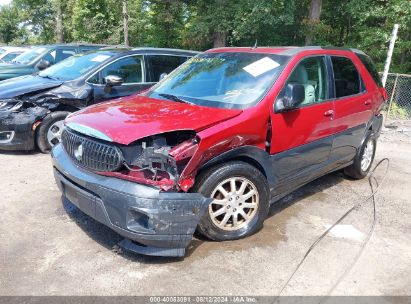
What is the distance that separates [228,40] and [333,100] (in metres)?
16.3

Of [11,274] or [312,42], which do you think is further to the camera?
[312,42]

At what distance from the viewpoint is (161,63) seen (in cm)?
723

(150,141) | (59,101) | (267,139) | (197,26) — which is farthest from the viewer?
(197,26)

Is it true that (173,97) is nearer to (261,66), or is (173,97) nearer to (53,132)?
(261,66)

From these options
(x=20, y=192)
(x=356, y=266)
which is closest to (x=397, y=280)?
(x=356, y=266)

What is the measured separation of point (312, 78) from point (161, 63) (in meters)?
3.49

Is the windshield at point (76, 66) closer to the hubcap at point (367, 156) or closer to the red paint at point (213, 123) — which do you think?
the red paint at point (213, 123)

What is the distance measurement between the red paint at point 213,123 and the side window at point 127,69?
7.93 feet

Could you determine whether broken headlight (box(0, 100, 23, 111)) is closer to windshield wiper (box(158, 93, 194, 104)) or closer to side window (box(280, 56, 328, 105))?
windshield wiper (box(158, 93, 194, 104))

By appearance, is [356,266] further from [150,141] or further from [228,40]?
[228,40]

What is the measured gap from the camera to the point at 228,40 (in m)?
20.1

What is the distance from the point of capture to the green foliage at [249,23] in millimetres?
15062

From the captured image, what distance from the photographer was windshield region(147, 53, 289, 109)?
3922mm

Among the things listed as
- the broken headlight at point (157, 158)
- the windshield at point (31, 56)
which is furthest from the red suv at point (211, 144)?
the windshield at point (31, 56)
